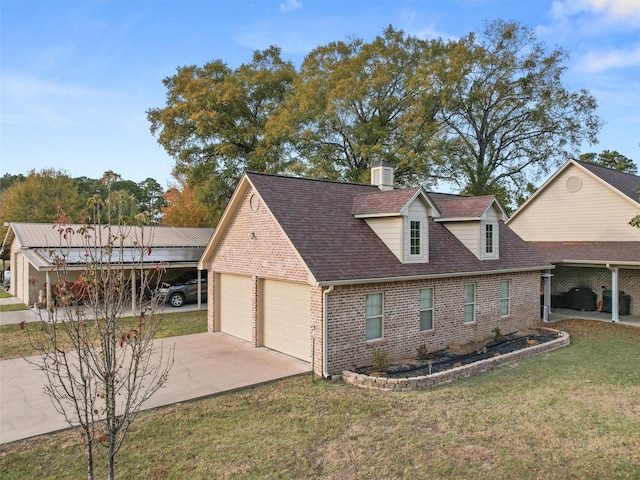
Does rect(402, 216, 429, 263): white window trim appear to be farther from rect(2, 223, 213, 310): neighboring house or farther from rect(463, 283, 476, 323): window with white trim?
rect(2, 223, 213, 310): neighboring house

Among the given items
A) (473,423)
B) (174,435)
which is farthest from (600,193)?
(174,435)

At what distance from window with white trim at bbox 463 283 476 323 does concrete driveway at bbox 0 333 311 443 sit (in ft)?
19.1

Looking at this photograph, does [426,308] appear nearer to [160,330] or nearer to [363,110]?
[160,330]

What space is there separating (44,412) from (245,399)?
3846 mm

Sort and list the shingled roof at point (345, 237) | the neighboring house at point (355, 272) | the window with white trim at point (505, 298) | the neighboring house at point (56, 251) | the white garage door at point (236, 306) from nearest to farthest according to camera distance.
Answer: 1. the neighboring house at point (355, 272)
2. the shingled roof at point (345, 237)
3. the white garage door at point (236, 306)
4. the window with white trim at point (505, 298)
5. the neighboring house at point (56, 251)

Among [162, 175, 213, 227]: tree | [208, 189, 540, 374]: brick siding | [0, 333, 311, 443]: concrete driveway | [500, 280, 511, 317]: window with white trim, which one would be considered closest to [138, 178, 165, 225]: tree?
[208, 189, 540, 374]: brick siding

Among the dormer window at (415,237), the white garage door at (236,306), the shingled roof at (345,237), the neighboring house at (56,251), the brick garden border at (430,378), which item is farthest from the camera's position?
the neighboring house at (56,251)

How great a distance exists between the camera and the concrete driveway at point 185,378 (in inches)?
312

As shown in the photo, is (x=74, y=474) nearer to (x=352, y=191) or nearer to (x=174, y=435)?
(x=174, y=435)

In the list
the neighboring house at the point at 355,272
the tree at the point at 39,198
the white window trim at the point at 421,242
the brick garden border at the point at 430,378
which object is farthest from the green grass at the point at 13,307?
the tree at the point at 39,198

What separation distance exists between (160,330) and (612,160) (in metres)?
54.4

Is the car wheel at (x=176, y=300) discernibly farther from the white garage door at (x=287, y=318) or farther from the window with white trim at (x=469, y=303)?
the window with white trim at (x=469, y=303)

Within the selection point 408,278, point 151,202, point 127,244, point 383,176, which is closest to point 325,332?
point 408,278

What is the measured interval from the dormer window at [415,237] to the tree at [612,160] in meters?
43.2
